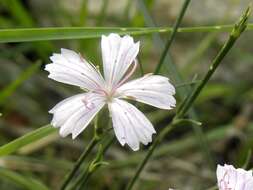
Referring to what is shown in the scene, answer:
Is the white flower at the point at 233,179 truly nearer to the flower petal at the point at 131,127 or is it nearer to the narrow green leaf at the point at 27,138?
the flower petal at the point at 131,127

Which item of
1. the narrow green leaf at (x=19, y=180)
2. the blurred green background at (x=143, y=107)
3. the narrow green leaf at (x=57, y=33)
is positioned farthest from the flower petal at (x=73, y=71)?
the blurred green background at (x=143, y=107)

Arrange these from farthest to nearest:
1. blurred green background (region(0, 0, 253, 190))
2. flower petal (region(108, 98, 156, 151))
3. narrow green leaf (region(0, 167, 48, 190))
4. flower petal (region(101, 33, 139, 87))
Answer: blurred green background (region(0, 0, 253, 190)) < narrow green leaf (region(0, 167, 48, 190)) < flower petal (region(101, 33, 139, 87)) < flower petal (region(108, 98, 156, 151))

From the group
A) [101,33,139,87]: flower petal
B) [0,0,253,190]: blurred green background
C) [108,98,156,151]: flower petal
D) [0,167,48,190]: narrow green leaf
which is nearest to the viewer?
[108,98,156,151]: flower petal

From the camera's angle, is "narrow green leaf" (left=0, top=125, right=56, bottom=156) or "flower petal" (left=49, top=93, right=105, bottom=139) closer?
"flower petal" (left=49, top=93, right=105, bottom=139)

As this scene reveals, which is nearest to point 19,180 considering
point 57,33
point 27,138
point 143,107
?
point 27,138

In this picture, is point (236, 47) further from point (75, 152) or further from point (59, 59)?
point (59, 59)

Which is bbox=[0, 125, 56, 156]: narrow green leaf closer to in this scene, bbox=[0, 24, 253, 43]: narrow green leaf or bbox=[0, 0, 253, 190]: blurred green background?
bbox=[0, 24, 253, 43]: narrow green leaf

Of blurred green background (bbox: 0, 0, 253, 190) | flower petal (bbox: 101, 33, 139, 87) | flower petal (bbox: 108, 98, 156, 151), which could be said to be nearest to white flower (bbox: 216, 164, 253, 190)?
flower petal (bbox: 108, 98, 156, 151)

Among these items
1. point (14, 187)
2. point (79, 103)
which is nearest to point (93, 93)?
point (79, 103)
